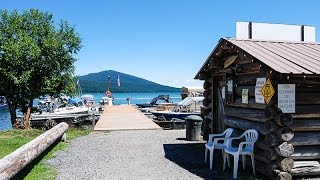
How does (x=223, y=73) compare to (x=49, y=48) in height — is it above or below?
below

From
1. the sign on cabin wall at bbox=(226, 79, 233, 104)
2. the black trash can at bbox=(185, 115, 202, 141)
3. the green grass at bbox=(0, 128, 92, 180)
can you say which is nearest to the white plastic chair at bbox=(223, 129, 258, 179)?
the sign on cabin wall at bbox=(226, 79, 233, 104)

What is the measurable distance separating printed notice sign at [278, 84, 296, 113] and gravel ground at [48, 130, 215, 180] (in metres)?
2.36

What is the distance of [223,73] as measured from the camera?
461 inches

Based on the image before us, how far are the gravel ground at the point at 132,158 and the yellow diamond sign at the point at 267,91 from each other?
2.26 m

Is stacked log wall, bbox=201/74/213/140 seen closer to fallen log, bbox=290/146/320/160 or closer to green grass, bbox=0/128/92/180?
fallen log, bbox=290/146/320/160

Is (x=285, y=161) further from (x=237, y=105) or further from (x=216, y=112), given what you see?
(x=216, y=112)

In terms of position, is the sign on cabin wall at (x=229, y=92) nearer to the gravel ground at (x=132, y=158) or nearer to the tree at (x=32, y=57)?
the gravel ground at (x=132, y=158)

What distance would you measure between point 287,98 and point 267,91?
0.45m

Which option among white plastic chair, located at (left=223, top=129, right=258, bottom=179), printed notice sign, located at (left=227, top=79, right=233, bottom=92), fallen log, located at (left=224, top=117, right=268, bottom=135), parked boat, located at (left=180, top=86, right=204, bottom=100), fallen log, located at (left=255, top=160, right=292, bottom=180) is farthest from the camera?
parked boat, located at (left=180, top=86, right=204, bottom=100)

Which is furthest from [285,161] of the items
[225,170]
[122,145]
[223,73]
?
[122,145]

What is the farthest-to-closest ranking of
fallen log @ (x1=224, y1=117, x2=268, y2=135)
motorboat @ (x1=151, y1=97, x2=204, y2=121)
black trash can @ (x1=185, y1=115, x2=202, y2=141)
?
motorboat @ (x1=151, y1=97, x2=204, y2=121), black trash can @ (x1=185, y1=115, x2=202, y2=141), fallen log @ (x1=224, y1=117, x2=268, y2=135)

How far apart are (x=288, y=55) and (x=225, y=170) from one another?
3269 millimetres

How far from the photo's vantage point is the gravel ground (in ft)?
30.3

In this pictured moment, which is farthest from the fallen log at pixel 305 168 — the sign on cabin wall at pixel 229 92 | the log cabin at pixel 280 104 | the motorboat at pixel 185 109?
the motorboat at pixel 185 109
